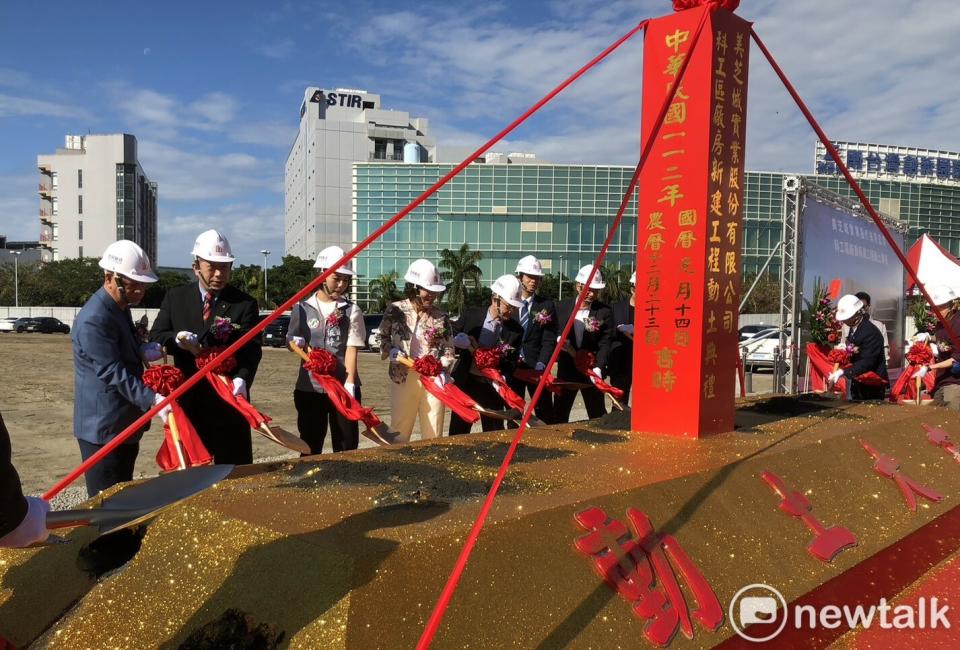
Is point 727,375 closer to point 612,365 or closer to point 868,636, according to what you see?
point 868,636

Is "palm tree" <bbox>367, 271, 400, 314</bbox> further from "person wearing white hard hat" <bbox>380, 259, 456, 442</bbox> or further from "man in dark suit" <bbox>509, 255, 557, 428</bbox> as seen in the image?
"person wearing white hard hat" <bbox>380, 259, 456, 442</bbox>

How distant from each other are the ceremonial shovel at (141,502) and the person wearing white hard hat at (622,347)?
15.0 ft

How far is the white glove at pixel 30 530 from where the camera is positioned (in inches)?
49.6

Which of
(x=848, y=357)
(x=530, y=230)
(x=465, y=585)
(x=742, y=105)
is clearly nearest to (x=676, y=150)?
(x=742, y=105)

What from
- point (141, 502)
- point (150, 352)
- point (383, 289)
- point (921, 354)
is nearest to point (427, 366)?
point (150, 352)

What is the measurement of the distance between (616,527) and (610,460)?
23.7 inches

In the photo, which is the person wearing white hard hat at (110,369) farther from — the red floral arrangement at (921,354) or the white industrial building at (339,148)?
the white industrial building at (339,148)

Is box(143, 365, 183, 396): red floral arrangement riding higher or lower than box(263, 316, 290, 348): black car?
higher

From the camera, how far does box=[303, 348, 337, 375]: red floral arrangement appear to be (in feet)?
12.6

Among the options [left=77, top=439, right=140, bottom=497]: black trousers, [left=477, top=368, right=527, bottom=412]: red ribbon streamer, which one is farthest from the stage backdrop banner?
[left=77, top=439, right=140, bottom=497]: black trousers

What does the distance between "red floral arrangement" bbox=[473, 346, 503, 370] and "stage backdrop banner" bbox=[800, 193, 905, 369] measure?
518cm

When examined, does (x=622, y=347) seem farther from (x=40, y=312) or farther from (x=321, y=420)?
(x=40, y=312)

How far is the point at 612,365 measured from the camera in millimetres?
6117

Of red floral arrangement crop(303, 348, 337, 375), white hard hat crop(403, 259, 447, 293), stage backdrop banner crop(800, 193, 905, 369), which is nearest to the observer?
red floral arrangement crop(303, 348, 337, 375)
